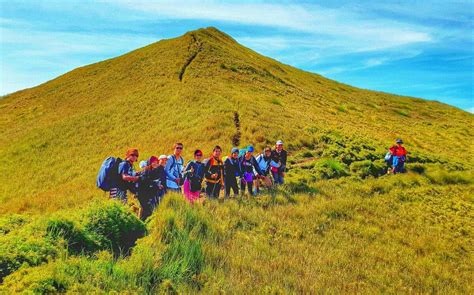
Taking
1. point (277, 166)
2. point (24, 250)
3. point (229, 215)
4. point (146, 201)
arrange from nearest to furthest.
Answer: point (24, 250), point (229, 215), point (146, 201), point (277, 166)

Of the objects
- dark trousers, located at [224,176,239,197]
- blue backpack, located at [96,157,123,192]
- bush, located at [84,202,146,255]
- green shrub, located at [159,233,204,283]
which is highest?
blue backpack, located at [96,157,123,192]

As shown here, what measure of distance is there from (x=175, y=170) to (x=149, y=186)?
5.33ft

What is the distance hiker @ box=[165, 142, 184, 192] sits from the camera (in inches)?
459

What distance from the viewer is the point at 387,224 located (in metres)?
11.9

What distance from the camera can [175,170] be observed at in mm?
11938

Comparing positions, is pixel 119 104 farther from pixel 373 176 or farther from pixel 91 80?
pixel 373 176

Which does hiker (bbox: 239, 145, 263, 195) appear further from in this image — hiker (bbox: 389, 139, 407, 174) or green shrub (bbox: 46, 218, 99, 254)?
hiker (bbox: 389, 139, 407, 174)

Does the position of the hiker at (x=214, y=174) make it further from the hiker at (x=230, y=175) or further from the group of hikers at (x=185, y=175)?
the hiker at (x=230, y=175)

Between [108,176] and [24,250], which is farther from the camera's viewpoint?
[108,176]

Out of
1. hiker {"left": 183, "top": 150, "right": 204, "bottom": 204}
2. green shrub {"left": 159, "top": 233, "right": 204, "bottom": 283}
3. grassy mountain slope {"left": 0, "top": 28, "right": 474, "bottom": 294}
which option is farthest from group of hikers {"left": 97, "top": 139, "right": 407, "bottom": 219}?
green shrub {"left": 159, "top": 233, "right": 204, "bottom": 283}

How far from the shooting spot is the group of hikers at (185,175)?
410 inches

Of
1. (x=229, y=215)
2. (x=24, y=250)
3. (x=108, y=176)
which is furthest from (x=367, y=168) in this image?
(x=24, y=250)

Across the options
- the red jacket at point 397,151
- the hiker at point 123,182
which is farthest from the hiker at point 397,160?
the hiker at point 123,182

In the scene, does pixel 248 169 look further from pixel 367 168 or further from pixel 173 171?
pixel 367 168
